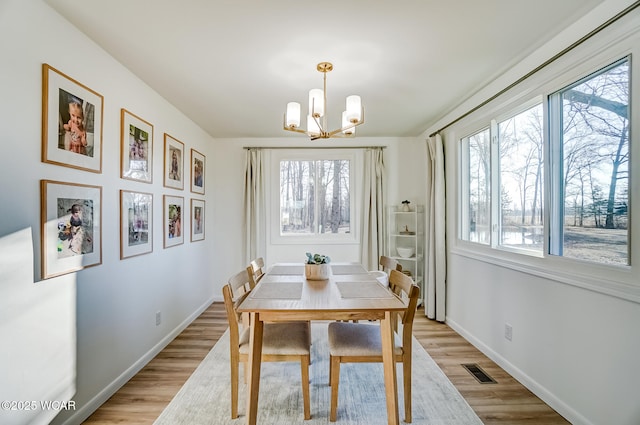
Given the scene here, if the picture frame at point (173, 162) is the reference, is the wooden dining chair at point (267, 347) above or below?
below

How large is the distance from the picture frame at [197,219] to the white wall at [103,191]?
162 mm

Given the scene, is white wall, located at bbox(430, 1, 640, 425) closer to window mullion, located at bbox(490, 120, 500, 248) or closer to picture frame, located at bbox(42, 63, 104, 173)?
window mullion, located at bbox(490, 120, 500, 248)

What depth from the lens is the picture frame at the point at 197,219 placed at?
150 inches

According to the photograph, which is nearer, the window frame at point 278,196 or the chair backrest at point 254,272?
the chair backrest at point 254,272

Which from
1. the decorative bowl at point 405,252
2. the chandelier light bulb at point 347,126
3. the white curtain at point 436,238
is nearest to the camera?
the chandelier light bulb at point 347,126

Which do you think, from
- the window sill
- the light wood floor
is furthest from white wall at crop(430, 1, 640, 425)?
the light wood floor

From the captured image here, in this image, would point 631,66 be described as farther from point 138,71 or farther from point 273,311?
point 138,71

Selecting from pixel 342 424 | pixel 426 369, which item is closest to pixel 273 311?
pixel 342 424

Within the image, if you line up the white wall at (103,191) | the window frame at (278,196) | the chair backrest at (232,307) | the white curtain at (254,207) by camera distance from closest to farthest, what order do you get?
the white wall at (103,191), the chair backrest at (232,307), the white curtain at (254,207), the window frame at (278,196)

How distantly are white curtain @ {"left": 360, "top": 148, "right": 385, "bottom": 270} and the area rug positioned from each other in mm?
1834

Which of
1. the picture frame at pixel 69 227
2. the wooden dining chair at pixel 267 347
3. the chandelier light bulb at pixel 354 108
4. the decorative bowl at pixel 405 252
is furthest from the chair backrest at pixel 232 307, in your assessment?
the decorative bowl at pixel 405 252

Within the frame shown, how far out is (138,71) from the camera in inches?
97.0

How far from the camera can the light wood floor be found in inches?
76.7

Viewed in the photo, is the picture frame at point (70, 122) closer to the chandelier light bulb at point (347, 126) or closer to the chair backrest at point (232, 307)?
the chair backrest at point (232, 307)
